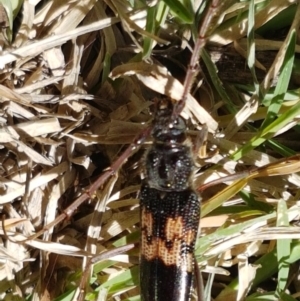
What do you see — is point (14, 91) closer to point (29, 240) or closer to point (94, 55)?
point (94, 55)

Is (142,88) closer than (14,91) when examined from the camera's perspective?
No

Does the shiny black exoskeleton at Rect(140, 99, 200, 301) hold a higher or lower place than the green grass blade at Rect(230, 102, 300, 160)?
lower

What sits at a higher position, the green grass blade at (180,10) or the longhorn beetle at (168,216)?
the green grass blade at (180,10)

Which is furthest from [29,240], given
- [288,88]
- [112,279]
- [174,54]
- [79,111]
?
[288,88]

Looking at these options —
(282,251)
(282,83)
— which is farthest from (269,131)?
(282,251)

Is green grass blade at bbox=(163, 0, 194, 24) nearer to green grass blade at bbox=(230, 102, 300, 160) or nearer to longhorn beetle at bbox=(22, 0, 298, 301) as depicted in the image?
longhorn beetle at bbox=(22, 0, 298, 301)

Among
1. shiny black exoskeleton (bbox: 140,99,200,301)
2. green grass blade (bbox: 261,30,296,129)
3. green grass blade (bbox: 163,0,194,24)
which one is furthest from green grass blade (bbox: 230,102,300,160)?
green grass blade (bbox: 163,0,194,24)

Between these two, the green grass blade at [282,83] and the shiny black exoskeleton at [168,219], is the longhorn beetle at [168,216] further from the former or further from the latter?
the green grass blade at [282,83]

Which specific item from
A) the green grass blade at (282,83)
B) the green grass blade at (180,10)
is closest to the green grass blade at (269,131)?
the green grass blade at (282,83)
